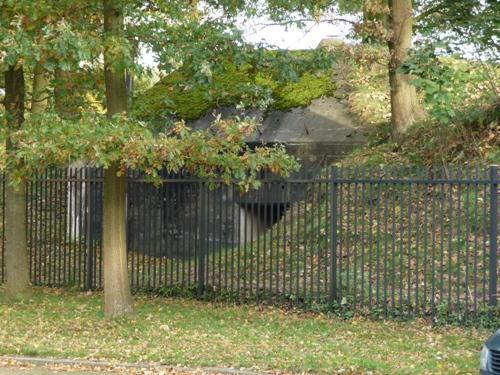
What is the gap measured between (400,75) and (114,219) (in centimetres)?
799

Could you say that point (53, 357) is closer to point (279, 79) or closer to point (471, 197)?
point (279, 79)

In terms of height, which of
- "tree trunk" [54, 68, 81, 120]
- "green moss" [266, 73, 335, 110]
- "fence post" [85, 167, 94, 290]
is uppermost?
"green moss" [266, 73, 335, 110]

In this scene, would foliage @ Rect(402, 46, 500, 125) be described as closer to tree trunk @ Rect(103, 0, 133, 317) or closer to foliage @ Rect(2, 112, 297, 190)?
foliage @ Rect(2, 112, 297, 190)

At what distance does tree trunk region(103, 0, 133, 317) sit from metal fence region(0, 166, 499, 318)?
4.90 feet

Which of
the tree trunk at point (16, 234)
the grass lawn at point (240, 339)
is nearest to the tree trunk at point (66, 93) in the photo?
the tree trunk at point (16, 234)

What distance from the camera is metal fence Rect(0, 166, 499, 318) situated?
10.6m

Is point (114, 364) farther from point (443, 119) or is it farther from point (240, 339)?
point (443, 119)

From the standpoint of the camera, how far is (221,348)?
891 centimetres

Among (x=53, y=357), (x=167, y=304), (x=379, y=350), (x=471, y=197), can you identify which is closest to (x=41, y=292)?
(x=167, y=304)

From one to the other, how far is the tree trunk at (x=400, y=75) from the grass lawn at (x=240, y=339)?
6.15 meters

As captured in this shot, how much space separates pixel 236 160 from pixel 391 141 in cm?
684

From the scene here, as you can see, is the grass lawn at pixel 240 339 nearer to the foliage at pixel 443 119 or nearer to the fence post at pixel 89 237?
the fence post at pixel 89 237

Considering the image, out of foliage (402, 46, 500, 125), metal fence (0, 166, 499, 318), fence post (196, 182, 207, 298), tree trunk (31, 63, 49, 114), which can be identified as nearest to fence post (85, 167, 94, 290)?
metal fence (0, 166, 499, 318)

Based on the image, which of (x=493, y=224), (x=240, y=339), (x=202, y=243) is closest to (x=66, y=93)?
(x=202, y=243)
